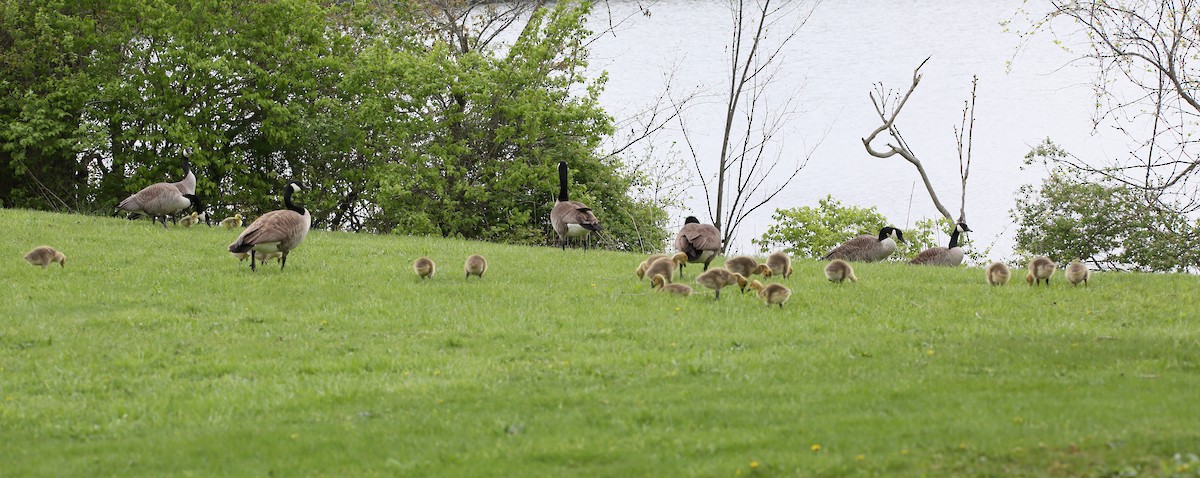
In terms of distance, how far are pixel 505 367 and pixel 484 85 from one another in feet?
70.5

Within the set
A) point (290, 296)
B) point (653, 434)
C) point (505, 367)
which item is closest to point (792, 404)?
point (653, 434)

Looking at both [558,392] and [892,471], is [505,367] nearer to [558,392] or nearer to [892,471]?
[558,392]

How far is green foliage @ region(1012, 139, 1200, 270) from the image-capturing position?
84.1 feet

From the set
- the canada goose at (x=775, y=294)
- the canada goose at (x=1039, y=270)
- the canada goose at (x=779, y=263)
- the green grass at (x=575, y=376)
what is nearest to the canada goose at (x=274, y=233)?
the green grass at (x=575, y=376)

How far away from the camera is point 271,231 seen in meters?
16.1

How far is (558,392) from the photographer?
9.59 m

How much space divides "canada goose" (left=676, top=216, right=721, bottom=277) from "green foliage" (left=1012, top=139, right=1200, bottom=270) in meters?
12.2

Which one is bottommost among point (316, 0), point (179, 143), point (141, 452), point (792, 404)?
point (141, 452)

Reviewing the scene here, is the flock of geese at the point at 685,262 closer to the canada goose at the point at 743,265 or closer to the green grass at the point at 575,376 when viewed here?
the canada goose at the point at 743,265

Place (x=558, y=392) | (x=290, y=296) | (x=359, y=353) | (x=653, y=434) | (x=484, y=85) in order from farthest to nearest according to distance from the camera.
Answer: (x=484, y=85) < (x=290, y=296) < (x=359, y=353) < (x=558, y=392) < (x=653, y=434)

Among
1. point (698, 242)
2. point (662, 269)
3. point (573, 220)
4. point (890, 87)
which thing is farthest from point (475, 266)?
point (890, 87)

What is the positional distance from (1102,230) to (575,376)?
20.3 metres

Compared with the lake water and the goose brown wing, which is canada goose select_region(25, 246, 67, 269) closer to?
the goose brown wing

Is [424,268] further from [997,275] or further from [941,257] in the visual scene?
[941,257]
